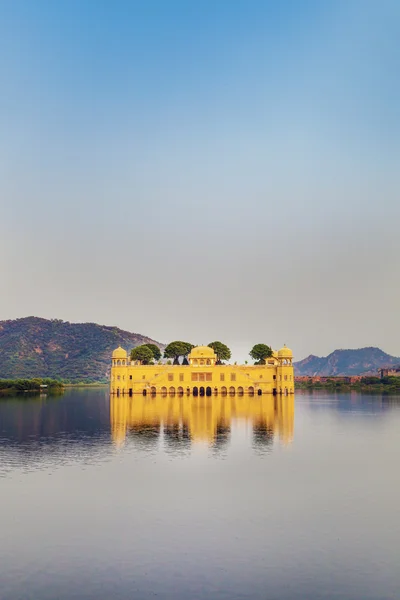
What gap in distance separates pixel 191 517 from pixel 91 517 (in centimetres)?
300

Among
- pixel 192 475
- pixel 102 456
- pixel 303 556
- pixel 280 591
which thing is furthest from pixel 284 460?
pixel 280 591

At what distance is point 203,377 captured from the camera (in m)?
93.8

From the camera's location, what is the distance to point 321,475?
2506 cm

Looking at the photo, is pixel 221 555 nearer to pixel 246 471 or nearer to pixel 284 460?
pixel 246 471

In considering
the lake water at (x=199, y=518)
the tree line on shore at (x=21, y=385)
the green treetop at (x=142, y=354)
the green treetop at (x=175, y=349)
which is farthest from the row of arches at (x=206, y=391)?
the lake water at (x=199, y=518)

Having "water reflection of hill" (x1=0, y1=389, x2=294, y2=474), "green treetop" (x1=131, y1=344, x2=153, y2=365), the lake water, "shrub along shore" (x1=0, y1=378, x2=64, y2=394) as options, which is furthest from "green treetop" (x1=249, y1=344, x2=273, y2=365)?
the lake water

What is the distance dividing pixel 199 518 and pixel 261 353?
86050 mm

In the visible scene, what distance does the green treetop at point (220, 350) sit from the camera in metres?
106

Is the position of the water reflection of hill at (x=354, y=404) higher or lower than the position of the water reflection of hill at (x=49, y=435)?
lower

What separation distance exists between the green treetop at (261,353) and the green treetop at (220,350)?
4.69 m

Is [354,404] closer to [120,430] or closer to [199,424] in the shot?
[199,424]

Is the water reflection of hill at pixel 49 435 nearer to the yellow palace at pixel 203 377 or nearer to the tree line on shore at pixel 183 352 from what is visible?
the yellow palace at pixel 203 377

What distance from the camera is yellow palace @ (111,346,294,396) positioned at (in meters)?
93.3

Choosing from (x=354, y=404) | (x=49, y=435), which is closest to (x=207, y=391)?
(x=354, y=404)
